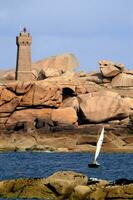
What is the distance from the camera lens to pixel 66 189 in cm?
3225

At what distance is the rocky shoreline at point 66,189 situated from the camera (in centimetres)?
3105

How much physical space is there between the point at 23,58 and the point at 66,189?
240 feet

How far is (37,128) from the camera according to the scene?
90.9 m

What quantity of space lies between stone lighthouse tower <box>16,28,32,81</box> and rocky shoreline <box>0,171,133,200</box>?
231ft

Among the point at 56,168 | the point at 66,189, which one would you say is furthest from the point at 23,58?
the point at 66,189

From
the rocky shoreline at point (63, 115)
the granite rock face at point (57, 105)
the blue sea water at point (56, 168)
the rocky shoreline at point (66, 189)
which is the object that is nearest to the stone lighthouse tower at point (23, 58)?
the rocky shoreline at point (63, 115)

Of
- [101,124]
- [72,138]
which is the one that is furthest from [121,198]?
[101,124]

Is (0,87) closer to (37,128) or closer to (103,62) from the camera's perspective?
(37,128)

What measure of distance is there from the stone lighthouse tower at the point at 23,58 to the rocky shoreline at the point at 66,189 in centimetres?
7045

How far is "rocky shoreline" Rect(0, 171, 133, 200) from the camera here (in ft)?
102

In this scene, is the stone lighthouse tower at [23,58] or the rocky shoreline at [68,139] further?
the stone lighthouse tower at [23,58]

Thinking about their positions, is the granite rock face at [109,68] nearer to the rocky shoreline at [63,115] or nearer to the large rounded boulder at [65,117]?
the rocky shoreline at [63,115]

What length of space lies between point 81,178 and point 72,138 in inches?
2091

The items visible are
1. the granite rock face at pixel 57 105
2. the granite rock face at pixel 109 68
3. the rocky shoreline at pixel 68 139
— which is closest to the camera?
the rocky shoreline at pixel 68 139
